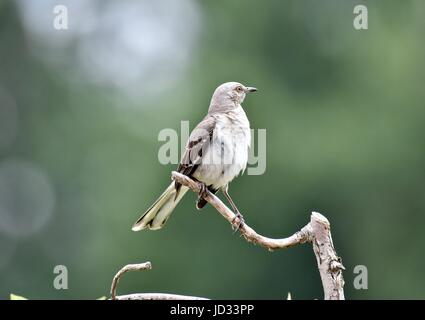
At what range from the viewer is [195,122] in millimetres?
19219

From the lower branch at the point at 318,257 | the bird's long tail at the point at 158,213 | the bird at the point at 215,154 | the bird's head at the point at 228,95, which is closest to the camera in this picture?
the lower branch at the point at 318,257

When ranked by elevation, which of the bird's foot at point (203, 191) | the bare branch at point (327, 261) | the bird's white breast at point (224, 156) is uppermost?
the bird's white breast at point (224, 156)

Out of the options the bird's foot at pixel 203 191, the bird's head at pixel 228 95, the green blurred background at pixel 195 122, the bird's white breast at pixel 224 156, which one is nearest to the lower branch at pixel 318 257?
the bird's foot at pixel 203 191

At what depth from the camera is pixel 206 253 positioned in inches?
813

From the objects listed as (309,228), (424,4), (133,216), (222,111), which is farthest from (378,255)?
(309,228)

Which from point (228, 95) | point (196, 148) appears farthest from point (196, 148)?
point (228, 95)

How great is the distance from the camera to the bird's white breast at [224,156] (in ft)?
21.3

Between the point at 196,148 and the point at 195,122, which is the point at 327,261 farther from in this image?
the point at 195,122

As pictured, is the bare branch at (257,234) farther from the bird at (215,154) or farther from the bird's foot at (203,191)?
the bird at (215,154)

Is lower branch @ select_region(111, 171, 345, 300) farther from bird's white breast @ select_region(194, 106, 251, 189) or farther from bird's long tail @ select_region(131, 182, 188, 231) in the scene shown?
bird's white breast @ select_region(194, 106, 251, 189)

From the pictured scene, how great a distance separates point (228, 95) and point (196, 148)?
845 millimetres

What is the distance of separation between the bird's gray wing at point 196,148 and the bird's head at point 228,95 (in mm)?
538

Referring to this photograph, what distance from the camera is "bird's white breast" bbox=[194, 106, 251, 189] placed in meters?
6.48
